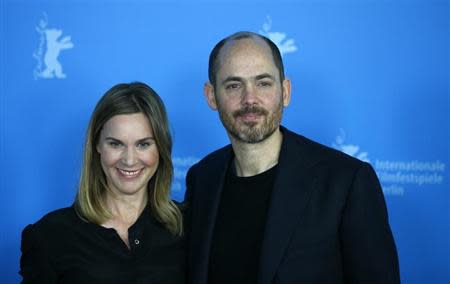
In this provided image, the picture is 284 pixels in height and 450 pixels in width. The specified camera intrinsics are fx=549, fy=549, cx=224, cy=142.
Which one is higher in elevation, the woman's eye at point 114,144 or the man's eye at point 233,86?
the man's eye at point 233,86

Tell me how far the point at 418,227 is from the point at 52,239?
76.5 inches

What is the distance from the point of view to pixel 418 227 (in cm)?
301

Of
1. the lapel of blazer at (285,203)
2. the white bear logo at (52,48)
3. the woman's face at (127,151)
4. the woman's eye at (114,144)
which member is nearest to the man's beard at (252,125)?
the lapel of blazer at (285,203)

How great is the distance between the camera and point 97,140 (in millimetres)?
2289

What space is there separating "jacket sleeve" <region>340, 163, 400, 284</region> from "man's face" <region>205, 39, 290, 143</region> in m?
0.44

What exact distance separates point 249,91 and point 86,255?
3.00 ft

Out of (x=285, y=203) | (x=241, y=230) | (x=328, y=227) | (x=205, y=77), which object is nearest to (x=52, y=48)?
(x=205, y=77)

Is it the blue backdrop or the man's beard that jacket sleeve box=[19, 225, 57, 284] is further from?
the blue backdrop

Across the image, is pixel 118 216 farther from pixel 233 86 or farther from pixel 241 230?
pixel 233 86

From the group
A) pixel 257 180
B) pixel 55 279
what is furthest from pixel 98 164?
pixel 257 180

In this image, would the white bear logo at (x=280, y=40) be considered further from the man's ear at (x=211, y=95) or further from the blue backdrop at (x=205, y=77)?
the man's ear at (x=211, y=95)

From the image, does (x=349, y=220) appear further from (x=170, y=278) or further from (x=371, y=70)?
(x=371, y=70)

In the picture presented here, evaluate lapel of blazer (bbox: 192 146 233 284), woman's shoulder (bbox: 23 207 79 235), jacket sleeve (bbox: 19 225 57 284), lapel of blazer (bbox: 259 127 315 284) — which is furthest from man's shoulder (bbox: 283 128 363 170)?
jacket sleeve (bbox: 19 225 57 284)

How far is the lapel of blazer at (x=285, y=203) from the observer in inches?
80.7
